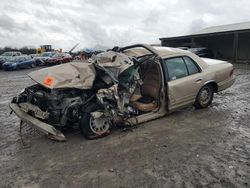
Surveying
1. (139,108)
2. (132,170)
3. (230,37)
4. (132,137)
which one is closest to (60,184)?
(132,170)

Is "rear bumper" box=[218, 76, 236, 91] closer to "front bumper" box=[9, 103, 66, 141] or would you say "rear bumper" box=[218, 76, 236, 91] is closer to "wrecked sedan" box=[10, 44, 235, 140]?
"wrecked sedan" box=[10, 44, 235, 140]

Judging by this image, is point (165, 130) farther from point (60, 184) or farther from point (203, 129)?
point (60, 184)

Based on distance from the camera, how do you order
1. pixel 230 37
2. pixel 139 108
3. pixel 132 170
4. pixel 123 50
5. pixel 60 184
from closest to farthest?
pixel 60 184
pixel 132 170
pixel 139 108
pixel 123 50
pixel 230 37

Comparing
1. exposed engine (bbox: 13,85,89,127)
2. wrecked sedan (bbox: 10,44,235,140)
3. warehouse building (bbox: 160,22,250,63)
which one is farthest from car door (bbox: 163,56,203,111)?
warehouse building (bbox: 160,22,250,63)

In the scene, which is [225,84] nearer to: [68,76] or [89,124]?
[89,124]

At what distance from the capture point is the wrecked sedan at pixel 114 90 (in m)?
5.09

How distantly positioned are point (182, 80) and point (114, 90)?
71.7 inches

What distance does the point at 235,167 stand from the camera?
391 cm

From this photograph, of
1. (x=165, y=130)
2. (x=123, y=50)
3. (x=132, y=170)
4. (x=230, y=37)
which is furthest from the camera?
(x=230, y=37)

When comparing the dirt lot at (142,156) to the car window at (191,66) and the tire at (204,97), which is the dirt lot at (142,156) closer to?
the tire at (204,97)

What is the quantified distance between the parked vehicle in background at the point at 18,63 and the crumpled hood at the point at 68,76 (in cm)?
2328

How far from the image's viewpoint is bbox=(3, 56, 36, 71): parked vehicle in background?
26600mm

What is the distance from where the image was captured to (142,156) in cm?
436

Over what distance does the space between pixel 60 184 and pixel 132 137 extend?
1948 millimetres
